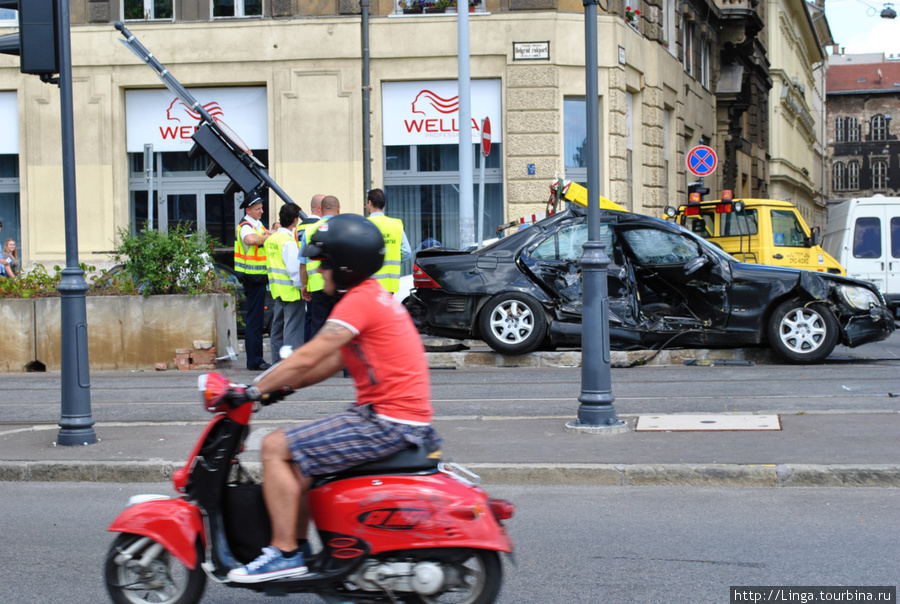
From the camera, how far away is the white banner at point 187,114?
2189 cm

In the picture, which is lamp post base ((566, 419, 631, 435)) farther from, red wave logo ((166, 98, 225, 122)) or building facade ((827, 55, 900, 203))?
building facade ((827, 55, 900, 203))

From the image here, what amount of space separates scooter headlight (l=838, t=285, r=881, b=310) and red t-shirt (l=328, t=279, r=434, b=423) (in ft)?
Answer: 29.2

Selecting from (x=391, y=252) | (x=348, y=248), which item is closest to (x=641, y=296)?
(x=391, y=252)

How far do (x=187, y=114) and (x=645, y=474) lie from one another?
17.5 meters

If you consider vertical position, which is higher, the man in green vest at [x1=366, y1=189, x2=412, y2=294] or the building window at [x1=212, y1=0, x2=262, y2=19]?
the building window at [x1=212, y1=0, x2=262, y2=19]

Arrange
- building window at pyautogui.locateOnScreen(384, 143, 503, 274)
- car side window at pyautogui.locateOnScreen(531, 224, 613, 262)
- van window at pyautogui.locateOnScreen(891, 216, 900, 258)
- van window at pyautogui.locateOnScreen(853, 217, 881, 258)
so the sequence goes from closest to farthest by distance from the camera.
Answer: car side window at pyautogui.locateOnScreen(531, 224, 613, 262)
van window at pyautogui.locateOnScreen(891, 216, 900, 258)
van window at pyautogui.locateOnScreen(853, 217, 881, 258)
building window at pyautogui.locateOnScreen(384, 143, 503, 274)

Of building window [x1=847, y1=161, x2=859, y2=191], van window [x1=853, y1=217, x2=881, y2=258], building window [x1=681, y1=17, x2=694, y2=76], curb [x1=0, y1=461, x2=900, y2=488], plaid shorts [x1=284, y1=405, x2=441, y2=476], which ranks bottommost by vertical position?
curb [x1=0, y1=461, x2=900, y2=488]

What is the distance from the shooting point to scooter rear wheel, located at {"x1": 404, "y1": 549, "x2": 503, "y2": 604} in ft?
12.3

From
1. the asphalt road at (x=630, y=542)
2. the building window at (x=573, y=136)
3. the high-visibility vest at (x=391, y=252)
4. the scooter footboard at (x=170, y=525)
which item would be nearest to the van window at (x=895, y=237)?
the building window at (x=573, y=136)

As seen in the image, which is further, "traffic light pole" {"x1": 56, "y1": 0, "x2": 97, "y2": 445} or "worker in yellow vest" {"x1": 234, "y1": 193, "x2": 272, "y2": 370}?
"worker in yellow vest" {"x1": 234, "y1": 193, "x2": 272, "y2": 370}

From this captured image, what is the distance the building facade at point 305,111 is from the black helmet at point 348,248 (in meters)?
17.4

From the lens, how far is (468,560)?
378 centimetres

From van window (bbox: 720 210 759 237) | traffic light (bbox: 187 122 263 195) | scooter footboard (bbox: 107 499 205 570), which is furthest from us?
van window (bbox: 720 210 759 237)

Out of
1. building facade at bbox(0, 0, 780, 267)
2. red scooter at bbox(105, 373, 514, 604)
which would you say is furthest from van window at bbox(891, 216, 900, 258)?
red scooter at bbox(105, 373, 514, 604)
